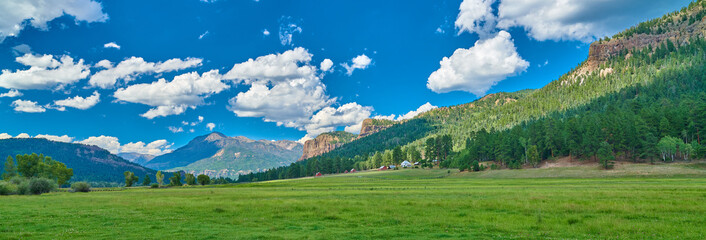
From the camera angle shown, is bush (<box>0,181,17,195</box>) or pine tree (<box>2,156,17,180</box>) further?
pine tree (<box>2,156,17,180</box>)

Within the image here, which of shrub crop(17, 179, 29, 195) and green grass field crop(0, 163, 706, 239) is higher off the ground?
shrub crop(17, 179, 29, 195)

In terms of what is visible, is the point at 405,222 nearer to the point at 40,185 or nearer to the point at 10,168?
the point at 40,185

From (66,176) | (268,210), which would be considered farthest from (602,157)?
(66,176)

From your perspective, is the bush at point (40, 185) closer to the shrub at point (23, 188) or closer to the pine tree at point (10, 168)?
the shrub at point (23, 188)

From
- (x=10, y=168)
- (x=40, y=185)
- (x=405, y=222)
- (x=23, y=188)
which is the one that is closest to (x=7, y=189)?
(x=23, y=188)

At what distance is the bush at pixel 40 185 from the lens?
70.0 m

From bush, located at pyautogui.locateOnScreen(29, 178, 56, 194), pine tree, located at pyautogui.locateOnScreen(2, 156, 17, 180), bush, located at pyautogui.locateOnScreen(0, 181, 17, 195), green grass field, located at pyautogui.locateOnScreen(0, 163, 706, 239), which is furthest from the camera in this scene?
pine tree, located at pyautogui.locateOnScreen(2, 156, 17, 180)

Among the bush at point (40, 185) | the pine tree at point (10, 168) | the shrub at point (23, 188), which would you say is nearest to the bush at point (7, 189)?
the shrub at point (23, 188)

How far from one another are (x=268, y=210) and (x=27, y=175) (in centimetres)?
11889

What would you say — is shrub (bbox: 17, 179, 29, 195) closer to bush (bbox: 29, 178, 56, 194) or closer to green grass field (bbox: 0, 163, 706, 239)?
bush (bbox: 29, 178, 56, 194)

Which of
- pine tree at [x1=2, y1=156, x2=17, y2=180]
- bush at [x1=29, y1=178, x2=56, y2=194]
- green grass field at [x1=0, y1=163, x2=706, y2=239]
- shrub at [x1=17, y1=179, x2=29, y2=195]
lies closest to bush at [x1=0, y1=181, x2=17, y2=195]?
shrub at [x1=17, y1=179, x2=29, y2=195]

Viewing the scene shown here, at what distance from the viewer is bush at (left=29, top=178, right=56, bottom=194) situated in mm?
→ 69975

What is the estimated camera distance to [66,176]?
11450 centimetres

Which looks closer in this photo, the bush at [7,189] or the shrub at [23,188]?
the bush at [7,189]
